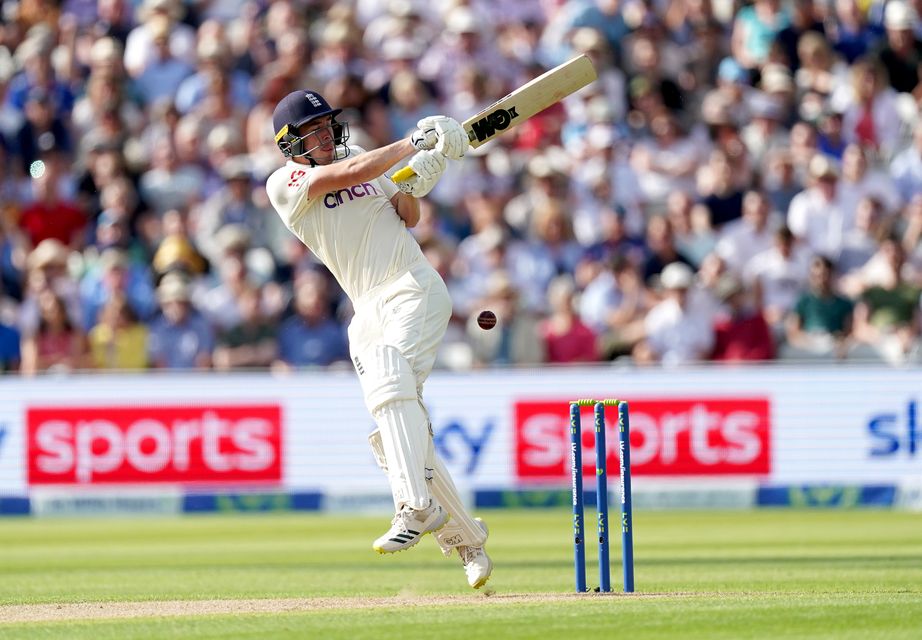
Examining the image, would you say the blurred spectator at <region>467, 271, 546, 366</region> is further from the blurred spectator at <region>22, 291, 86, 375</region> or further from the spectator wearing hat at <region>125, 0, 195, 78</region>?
the spectator wearing hat at <region>125, 0, 195, 78</region>

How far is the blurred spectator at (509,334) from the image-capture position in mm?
12875

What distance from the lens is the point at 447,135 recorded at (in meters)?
6.54

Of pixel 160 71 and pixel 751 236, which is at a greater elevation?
pixel 160 71

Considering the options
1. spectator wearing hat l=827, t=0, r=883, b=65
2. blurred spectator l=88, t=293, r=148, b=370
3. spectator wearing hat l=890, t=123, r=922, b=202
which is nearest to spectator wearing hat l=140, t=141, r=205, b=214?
blurred spectator l=88, t=293, r=148, b=370

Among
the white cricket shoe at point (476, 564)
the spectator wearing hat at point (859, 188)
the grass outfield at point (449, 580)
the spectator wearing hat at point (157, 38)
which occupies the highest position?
the spectator wearing hat at point (157, 38)

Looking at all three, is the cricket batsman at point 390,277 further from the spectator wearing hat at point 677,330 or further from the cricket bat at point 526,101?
the spectator wearing hat at point 677,330

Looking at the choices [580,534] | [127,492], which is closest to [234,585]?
[580,534]

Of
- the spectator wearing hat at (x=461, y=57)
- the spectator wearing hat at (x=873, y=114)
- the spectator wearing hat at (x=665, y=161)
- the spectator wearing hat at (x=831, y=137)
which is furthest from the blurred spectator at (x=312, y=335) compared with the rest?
the spectator wearing hat at (x=873, y=114)

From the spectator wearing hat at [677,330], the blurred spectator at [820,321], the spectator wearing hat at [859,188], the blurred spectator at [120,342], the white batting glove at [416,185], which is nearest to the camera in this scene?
the white batting glove at [416,185]

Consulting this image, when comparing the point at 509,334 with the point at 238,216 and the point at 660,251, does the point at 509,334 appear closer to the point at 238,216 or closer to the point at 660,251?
the point at 660,251

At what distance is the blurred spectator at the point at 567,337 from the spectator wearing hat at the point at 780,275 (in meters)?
1.31

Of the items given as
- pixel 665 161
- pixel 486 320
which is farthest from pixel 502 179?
pixel 486 320

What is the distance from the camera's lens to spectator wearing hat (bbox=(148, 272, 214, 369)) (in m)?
13.2

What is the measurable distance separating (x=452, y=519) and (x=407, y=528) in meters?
0.37
